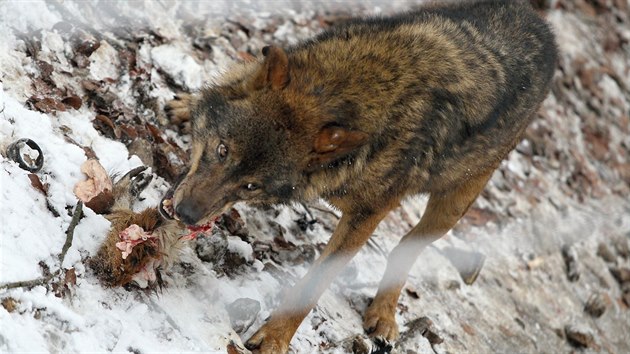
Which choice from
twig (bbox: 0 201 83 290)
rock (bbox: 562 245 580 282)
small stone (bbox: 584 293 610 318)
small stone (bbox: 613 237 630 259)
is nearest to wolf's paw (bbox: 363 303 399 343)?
twig (bbox: 0 201 83 290)

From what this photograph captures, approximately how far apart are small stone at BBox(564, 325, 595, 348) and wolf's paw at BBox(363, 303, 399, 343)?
97.2 inches

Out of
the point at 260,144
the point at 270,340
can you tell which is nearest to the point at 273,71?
the point at 260,144

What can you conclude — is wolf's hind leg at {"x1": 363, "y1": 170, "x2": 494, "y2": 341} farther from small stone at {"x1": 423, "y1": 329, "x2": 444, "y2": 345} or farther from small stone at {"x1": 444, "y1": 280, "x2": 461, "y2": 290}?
small stone at {"x1": 444, "y1": 280, "x2": 461, "y2": 290}

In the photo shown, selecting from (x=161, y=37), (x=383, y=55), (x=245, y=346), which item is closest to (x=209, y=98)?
(x=383, y=55)

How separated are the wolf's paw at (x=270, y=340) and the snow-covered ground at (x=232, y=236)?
0.12m

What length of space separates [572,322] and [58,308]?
Answer: 5.24 meters

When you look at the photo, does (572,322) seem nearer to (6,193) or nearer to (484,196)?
(484,196)

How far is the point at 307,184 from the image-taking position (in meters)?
4.30

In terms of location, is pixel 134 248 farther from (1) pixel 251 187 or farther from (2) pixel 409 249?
(2) pixel 409 249

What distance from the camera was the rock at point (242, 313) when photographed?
14.0 ft

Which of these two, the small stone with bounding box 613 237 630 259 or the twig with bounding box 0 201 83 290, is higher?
the twig with bounding box 0 201 83 290

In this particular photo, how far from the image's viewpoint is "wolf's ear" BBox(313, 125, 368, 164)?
4055 mm

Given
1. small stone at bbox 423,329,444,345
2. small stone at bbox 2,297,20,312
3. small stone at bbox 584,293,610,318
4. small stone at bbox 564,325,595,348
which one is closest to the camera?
small stone at bbox 2,297,20,312

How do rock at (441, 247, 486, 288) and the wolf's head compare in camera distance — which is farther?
rock at (441, 247, 486, 288)
